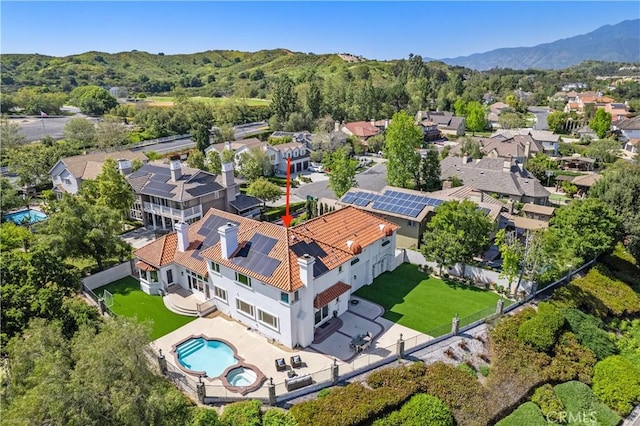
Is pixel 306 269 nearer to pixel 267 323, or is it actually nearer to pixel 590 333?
pixel 267 323

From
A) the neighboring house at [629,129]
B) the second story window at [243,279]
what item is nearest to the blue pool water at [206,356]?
the second story window at [243,279]

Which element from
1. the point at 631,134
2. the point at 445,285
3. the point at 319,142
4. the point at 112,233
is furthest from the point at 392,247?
the point at 631,134

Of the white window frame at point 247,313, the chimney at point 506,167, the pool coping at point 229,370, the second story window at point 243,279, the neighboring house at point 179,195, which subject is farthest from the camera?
the chimney at point 506,167

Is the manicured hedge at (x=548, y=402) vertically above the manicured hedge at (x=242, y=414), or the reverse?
the manicured hedge at (x=242, y=414)

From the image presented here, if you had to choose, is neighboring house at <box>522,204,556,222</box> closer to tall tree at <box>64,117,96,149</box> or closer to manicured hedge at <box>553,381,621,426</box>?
manicured hedge at <box>553,381,621,426</box>

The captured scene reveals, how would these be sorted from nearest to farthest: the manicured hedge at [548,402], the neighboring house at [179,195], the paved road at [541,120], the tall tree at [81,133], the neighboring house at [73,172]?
the manicured hedge at [548,402] < the neighboring house at [179,195] < the neighboring house at [73,172] < the tall tree at [81,133] < the paved road at [541,120]

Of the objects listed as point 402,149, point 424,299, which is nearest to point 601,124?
point 402,149

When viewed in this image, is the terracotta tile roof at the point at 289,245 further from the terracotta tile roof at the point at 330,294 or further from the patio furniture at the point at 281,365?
the patio furniture at the point at 281,365
